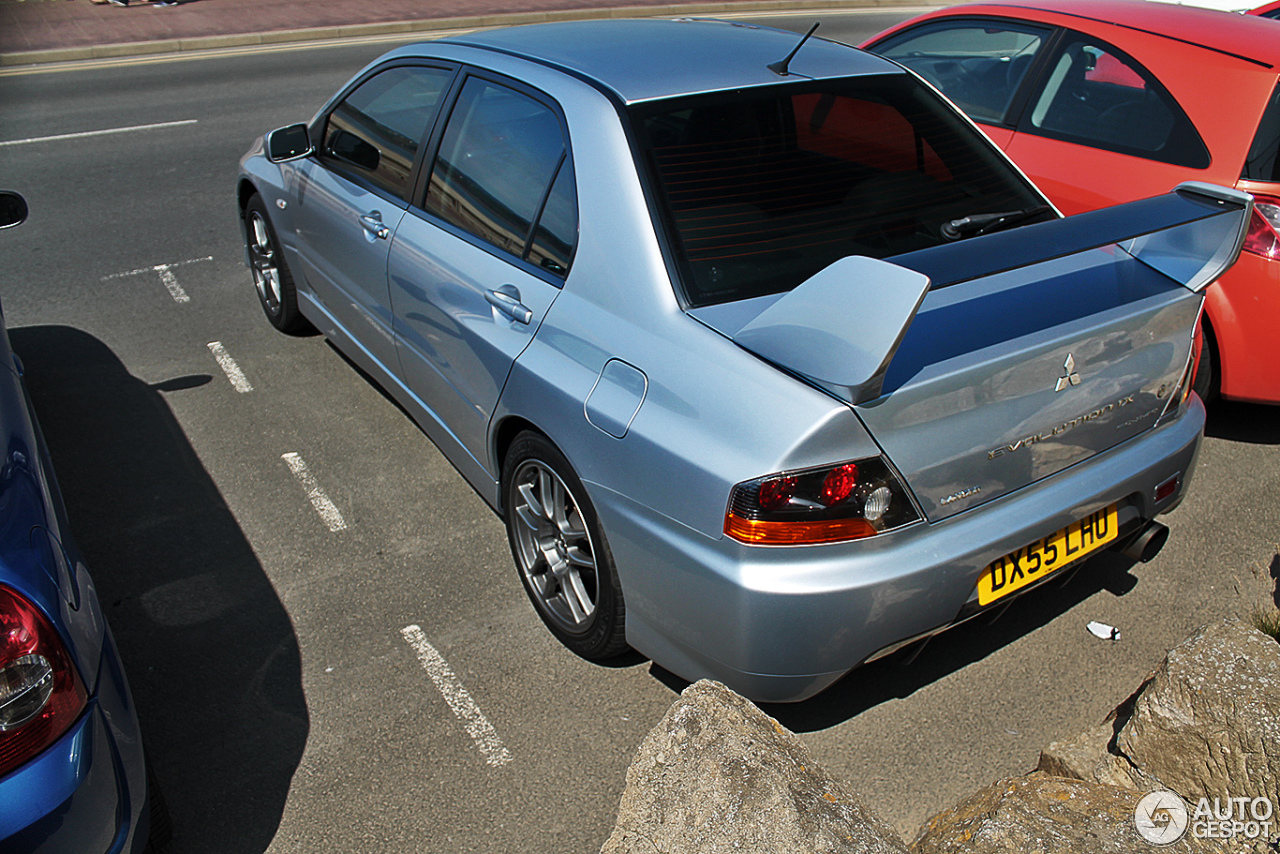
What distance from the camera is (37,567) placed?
2162mm

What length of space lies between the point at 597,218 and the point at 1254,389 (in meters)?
3.09

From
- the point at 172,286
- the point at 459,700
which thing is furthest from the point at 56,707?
the point at 172,286

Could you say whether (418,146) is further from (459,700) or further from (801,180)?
(459,700)

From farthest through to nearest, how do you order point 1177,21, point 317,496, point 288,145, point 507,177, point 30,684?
point 1177,21 < point 288,145 < point 317,496 < point 507,177 < point 30,684

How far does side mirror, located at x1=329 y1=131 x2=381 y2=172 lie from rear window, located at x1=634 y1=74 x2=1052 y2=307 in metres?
1.65

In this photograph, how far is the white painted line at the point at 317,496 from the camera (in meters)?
4.08

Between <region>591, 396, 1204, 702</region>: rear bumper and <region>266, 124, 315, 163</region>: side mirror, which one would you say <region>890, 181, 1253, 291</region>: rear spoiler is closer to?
<region>591, 396, 1204, 702</region>: rear bumper

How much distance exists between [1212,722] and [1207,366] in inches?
92.9

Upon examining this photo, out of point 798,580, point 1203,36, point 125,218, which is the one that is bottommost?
point 125,218

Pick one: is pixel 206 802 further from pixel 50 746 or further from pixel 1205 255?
pixel 1205 255

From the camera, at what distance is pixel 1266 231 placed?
4.02 metres

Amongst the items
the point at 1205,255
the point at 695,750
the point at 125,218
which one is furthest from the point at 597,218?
the point at 125,218

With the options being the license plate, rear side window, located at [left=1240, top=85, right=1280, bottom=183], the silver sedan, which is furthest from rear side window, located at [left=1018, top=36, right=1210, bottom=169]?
the license plate

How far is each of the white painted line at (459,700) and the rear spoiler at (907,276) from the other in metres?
1.42
